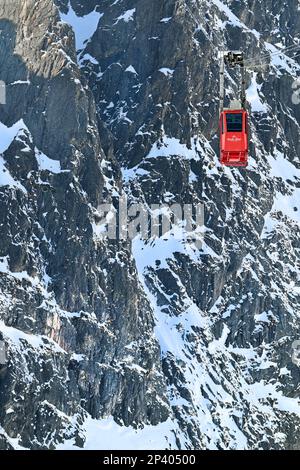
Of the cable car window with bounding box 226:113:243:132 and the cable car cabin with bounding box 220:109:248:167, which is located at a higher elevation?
the cable car window with bounding box 226:113:243:132

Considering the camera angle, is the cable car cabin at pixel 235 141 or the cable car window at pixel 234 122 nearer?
the cable car cabin at pixel 235 141

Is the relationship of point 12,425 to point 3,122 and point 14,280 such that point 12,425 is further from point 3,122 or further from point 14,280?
point 3,122

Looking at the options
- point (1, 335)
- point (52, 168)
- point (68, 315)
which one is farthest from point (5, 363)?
point (52, 168)

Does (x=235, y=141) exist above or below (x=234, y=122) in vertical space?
below

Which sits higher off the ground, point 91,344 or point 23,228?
point 23,228

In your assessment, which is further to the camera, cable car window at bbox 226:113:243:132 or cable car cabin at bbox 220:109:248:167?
cable car window at bbox 226:113:243:132

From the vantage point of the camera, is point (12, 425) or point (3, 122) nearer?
point (12, 425)

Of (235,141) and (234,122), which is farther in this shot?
(234,122)

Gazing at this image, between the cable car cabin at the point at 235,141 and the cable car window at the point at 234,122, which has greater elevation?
the cable car window at the point at 234,122
